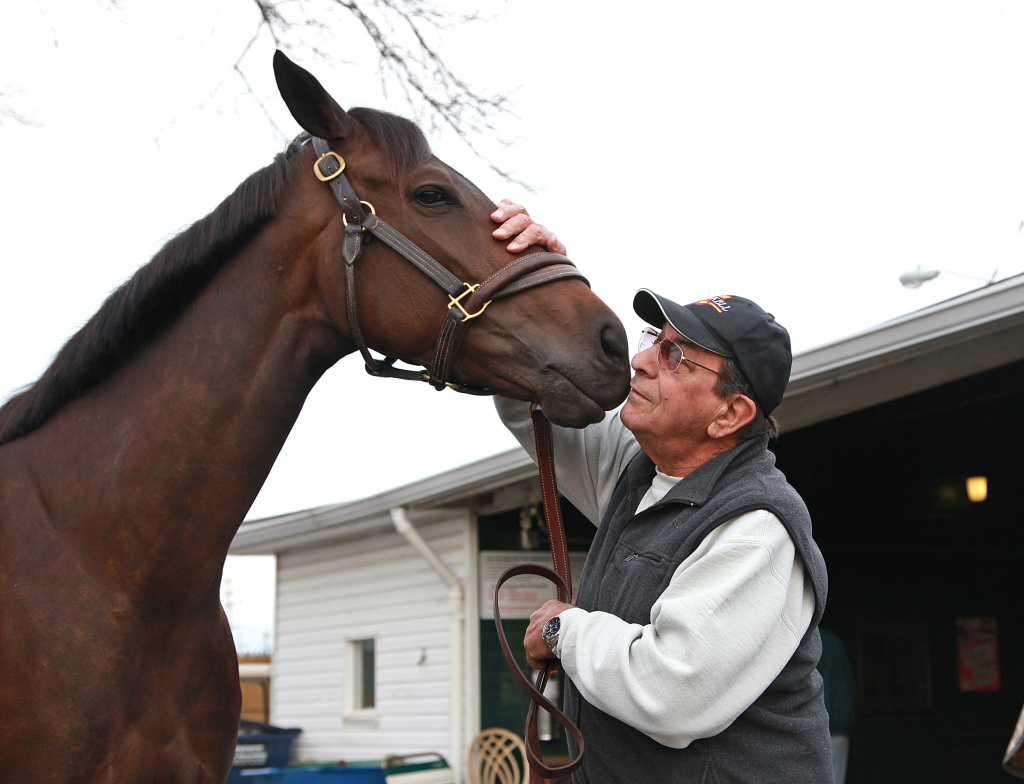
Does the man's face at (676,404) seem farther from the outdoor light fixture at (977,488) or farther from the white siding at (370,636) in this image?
the outdoor light fixture at (977,488)

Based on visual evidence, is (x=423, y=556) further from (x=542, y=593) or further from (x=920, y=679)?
(x=920, y=679)

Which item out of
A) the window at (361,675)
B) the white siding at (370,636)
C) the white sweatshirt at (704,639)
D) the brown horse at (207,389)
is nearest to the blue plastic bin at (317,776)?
the white siding at (370,636)

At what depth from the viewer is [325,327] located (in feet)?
6.79

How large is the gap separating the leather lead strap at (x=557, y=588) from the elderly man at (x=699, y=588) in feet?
0.20

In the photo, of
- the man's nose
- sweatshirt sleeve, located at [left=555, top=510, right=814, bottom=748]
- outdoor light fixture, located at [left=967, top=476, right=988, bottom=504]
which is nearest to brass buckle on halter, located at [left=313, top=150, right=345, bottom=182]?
the man's nose

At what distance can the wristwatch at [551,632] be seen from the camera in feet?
5.76

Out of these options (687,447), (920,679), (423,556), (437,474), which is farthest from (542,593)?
(687,447)

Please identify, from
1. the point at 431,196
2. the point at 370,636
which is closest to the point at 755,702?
the point at 431,196

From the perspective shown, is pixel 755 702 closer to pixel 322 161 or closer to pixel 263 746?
pixel 322 161

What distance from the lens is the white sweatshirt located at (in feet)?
5.09

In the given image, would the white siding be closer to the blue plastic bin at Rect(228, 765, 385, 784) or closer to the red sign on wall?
the blue plastic bin at Rect(228, 765, 385, 784)

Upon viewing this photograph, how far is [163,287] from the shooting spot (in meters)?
2.03

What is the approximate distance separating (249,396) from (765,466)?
42.6 inches

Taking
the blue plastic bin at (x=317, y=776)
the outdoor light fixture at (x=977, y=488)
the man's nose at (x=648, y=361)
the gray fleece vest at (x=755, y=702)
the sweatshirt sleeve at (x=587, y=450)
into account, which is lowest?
the blue plastic bin at (x=317, y=776)
